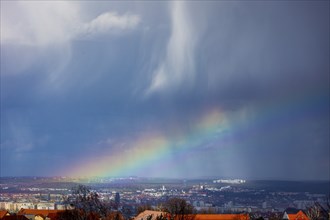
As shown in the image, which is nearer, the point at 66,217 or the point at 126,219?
the point at 66,217

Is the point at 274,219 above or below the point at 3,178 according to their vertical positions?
below

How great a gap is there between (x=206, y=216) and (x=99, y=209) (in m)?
39.3

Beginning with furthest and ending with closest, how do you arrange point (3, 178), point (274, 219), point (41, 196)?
point (41, 196)
point (3, 178)
point (274, 219)

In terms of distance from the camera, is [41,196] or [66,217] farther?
[41,196]

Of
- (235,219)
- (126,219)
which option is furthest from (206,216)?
(126,219)

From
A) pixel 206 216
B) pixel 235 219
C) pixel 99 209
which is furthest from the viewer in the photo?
pixel 206 216

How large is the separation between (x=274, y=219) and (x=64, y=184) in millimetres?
89986

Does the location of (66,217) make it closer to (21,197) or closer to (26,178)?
(21,197)

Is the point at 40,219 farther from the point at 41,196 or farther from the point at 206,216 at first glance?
the point at 41,196

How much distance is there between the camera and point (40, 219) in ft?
392

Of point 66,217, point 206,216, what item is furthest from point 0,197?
point 66,217

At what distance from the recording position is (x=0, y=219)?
99.7 meters

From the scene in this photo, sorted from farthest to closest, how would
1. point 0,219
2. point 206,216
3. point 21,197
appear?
1. point 21,197
2. point 206,216
3. point 0,219

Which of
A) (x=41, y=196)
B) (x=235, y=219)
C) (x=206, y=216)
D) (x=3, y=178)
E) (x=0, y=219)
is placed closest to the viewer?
(x=0, y=219)
